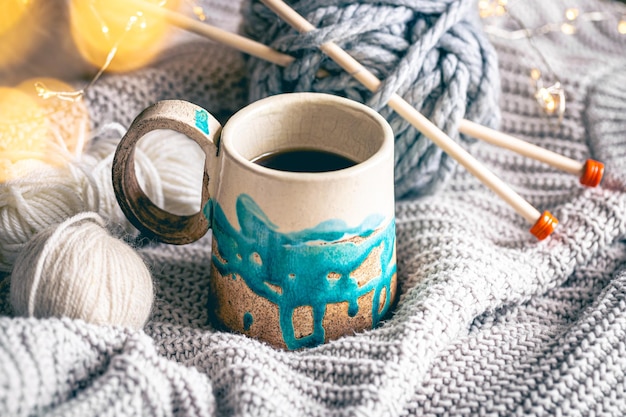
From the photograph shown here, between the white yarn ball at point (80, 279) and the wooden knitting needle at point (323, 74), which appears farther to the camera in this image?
the wooden knitting needle at point (323, 74)

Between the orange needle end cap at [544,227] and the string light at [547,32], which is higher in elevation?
the string light at [547,32]

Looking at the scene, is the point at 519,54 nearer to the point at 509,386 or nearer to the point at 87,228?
the point at 509,386

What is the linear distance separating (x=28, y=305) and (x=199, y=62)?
41cm

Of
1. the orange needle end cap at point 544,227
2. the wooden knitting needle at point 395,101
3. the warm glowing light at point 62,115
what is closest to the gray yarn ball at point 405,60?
the wooden knitting needle at point 395,101

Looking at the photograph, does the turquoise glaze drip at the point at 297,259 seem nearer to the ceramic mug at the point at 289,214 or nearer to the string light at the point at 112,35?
the ceramic mug at the point at 289,214

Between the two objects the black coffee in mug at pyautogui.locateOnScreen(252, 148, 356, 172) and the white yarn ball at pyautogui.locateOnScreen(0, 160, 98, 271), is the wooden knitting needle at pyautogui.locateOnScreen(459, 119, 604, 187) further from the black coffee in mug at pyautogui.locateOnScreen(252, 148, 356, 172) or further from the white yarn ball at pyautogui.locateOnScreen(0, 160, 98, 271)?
the white yarn ball at pyautogui.locateOnScreen(0, 160, 98, 271)

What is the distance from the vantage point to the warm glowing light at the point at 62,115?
76 cm

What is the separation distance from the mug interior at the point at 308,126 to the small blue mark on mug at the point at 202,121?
1.1 inches

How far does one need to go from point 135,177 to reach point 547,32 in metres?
0.68

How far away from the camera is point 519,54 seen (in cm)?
91

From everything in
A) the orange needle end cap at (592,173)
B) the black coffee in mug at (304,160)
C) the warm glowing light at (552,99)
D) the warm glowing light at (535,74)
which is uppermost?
the black coffee in mug at (304,160)

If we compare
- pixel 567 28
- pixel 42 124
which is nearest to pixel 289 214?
pixel 42 124

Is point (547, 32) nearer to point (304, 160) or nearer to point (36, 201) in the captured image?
point (304, 160)

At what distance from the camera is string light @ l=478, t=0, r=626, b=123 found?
2.77 feet
